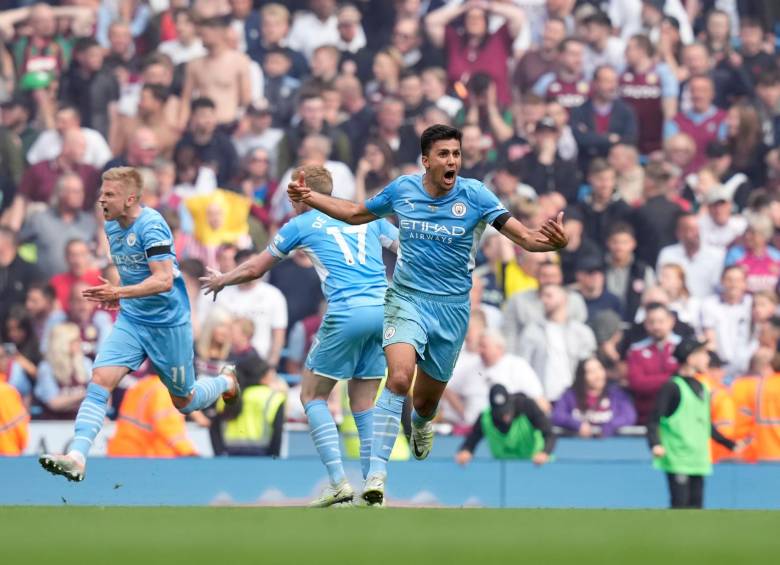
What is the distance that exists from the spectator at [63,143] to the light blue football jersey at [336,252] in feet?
22.9

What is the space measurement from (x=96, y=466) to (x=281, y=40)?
6.59m

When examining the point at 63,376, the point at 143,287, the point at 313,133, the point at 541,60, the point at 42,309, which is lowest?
the point at 63,376

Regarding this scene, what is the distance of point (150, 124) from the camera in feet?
58.4

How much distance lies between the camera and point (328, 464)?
1075 centimetres

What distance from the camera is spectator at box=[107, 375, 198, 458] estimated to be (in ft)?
45.8

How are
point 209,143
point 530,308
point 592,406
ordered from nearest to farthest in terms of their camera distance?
point 592,406 < point 530,308 < point 209,143

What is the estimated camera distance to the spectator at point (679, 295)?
16188mm

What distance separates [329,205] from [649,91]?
353 inches

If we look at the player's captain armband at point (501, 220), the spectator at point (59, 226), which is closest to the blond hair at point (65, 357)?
the spectator at point (59, 226)

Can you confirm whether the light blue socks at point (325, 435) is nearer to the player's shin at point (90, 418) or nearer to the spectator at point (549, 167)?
the player's shin at point (90, 418)

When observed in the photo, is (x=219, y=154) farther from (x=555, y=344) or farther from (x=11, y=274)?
(x=555, y=344)

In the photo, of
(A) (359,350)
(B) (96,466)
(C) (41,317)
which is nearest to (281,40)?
(C) (41,317)

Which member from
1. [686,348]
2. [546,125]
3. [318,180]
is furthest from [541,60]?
[318,180]

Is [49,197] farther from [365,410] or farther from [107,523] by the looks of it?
[107,523]
